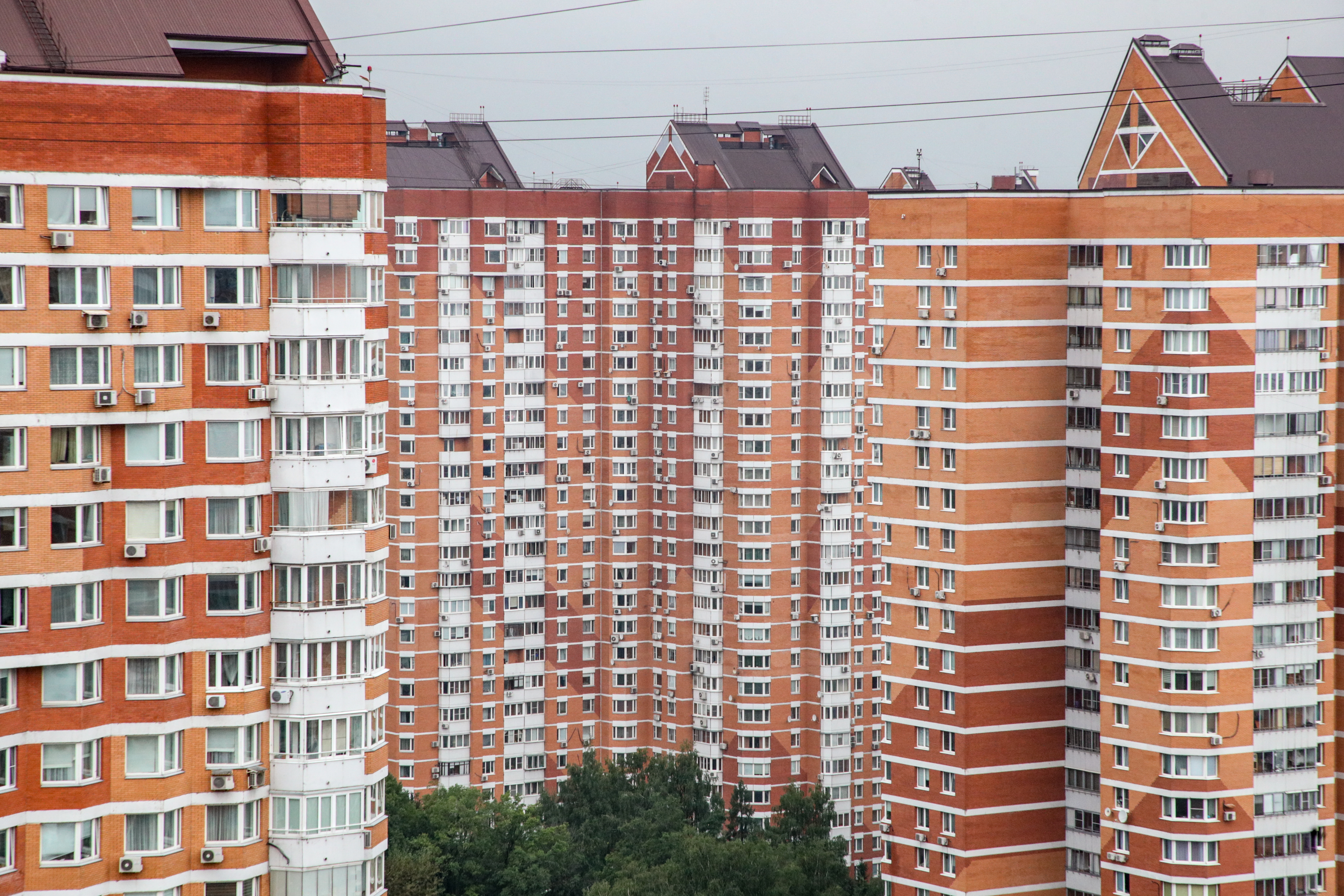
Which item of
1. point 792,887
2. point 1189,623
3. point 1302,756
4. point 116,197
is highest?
point 116,197

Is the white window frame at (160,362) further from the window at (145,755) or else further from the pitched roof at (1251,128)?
the pitched roof at (1251,128)

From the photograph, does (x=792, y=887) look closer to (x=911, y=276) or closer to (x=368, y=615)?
(x=911, y=276)

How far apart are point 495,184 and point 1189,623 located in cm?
5101

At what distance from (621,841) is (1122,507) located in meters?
34.0

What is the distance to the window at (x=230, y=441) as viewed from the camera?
123 ft

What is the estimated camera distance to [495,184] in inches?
3733

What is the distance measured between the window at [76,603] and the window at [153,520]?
1.27 m

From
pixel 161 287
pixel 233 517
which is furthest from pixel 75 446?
pixel 161 287

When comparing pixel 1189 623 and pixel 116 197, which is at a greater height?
pixel 116 197

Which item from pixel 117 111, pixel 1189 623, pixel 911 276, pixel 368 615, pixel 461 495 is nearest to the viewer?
pixel 117 111

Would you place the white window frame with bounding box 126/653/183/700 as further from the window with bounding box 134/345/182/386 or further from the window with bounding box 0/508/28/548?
the window with bounding box 134/345/182/386

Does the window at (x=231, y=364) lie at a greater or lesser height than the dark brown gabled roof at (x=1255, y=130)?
lesser

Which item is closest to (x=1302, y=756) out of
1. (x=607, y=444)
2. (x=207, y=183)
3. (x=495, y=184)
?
(x=207, y=183)

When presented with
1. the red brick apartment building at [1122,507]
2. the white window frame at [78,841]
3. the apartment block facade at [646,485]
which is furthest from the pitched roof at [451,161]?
the white window frame at [78,841]
